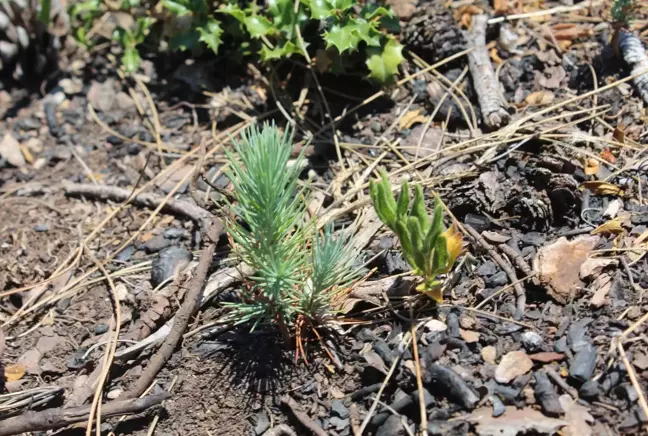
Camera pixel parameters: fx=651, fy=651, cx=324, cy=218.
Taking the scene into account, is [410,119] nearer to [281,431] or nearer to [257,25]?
[257,25]

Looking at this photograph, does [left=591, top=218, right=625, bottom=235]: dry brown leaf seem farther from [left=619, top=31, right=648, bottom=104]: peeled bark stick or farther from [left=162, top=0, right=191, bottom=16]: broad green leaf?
[left=162, top=0, right=191, bottom=16]: broad green leaf

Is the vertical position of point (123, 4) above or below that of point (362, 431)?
above

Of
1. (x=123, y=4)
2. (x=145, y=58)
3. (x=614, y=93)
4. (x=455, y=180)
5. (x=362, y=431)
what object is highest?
(x=123, y=4)

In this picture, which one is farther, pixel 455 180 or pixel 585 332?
pixel 455 180

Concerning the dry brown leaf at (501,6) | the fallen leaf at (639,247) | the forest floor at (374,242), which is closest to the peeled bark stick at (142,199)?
the forest floor at (374,242)

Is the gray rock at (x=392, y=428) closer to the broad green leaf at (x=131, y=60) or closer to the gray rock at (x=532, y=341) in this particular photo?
the gray rock at (x=532, y=341)

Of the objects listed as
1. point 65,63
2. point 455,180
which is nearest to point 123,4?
point 65,63

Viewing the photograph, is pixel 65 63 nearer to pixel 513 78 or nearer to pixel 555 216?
pixel 513 78
